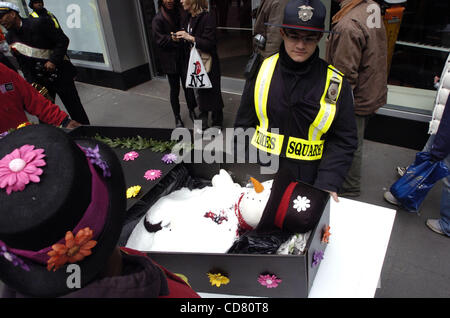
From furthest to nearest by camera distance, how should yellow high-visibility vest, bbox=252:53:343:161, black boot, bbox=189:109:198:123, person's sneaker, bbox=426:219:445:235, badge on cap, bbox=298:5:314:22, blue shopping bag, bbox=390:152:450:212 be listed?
black boot, bbox=189:109:198:123 < person's sneaker, bbox=426:219:445:235 < blue shopping bag, bbox=390:152:450:212 < yellow high-visibility vest, bbox=252:53:343:161 < badge on cap, bbox=298:5:314:22

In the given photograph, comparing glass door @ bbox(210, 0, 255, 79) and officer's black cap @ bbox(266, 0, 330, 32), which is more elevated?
officer's black cap @ bbox(266, 0, 330, 32)

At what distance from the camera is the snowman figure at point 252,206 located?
1.49 meters

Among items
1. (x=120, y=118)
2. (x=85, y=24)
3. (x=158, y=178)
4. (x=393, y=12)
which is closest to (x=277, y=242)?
(x=158, y=178)

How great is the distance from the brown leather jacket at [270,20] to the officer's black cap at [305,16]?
170 centimetres

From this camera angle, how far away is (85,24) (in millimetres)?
6094

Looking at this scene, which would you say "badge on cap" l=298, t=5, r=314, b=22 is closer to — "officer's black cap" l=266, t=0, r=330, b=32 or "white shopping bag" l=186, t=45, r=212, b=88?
"officer's black cap" l=266, t=0, r=330, b=32

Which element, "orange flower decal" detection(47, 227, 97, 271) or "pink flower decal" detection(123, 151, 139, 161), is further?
"pink flower decal" detection(123, 151, 139, 161)

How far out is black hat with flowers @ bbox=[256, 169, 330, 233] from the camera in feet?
4.51

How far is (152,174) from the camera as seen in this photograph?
1893 millimetres

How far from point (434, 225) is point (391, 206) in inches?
15.6

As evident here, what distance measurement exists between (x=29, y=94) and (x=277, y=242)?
2.13 meters

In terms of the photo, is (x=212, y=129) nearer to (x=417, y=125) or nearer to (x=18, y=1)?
(x=417, y=125)

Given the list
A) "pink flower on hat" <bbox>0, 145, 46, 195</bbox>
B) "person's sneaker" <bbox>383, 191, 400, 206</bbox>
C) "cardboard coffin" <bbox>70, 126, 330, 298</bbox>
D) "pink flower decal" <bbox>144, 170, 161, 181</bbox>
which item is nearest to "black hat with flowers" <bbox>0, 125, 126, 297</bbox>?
"pink flower on hat" <bbox>0, 145, 46, 195</bbox>

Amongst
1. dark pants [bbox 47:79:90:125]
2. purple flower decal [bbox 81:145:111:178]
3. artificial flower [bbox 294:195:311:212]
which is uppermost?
purple flower decal [bbox 81:145:111:178]
